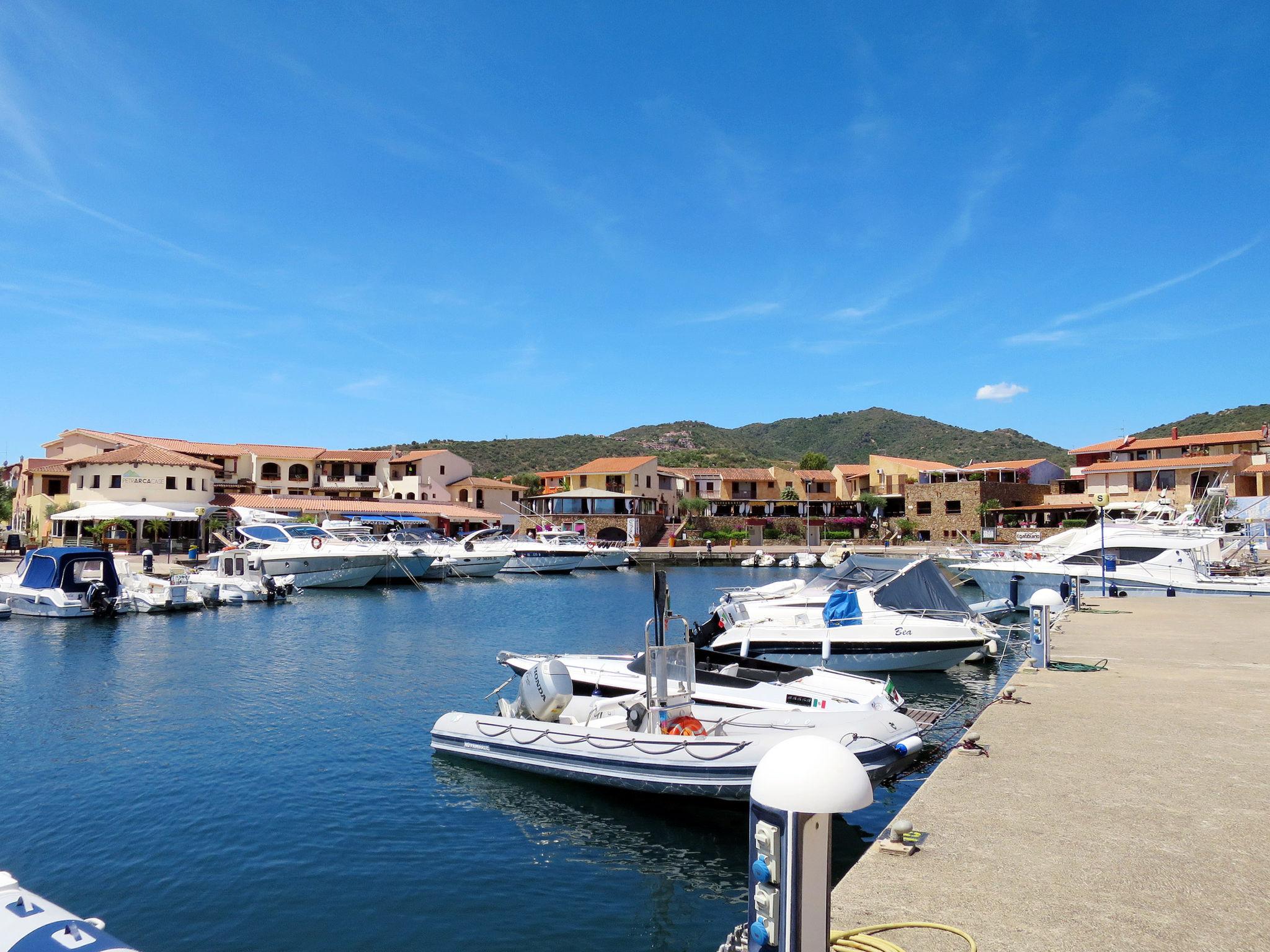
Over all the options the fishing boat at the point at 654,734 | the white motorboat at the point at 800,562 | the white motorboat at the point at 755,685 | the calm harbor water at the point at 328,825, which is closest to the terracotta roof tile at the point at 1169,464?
the white motorboat at the point at 800,562

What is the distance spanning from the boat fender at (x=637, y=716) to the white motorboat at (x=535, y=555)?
1525 inches

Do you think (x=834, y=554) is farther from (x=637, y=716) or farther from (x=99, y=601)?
(x=637, y=716)

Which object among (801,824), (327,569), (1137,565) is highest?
(1137,565)

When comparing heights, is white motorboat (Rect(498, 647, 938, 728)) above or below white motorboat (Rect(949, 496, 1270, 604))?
below

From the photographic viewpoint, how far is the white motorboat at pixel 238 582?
3189 cm

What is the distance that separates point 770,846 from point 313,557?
3797 centimetres

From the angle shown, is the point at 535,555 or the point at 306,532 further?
the point at 535,555

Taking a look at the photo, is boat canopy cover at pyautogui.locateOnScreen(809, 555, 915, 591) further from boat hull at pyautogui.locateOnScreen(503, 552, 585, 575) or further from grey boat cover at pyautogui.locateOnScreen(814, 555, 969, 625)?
boat hull at pyautogui.locateOnScreen(503, 552, 585, 575)

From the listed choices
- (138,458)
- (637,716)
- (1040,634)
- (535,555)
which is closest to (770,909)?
(637,716)

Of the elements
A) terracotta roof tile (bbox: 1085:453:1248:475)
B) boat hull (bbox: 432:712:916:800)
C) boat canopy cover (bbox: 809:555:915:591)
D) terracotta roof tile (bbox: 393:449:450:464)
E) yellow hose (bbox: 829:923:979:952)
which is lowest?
boat hull (bbox: 432:712:916:800)

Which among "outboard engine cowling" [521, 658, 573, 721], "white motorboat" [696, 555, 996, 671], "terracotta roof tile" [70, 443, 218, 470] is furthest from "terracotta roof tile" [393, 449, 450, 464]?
"outboard engine cowling" [521, 658, 573, 721]

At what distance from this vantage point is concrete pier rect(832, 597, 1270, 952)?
208 inches

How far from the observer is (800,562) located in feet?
197

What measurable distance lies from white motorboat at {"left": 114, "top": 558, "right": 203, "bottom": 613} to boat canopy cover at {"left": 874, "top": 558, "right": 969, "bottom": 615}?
78.4ft
